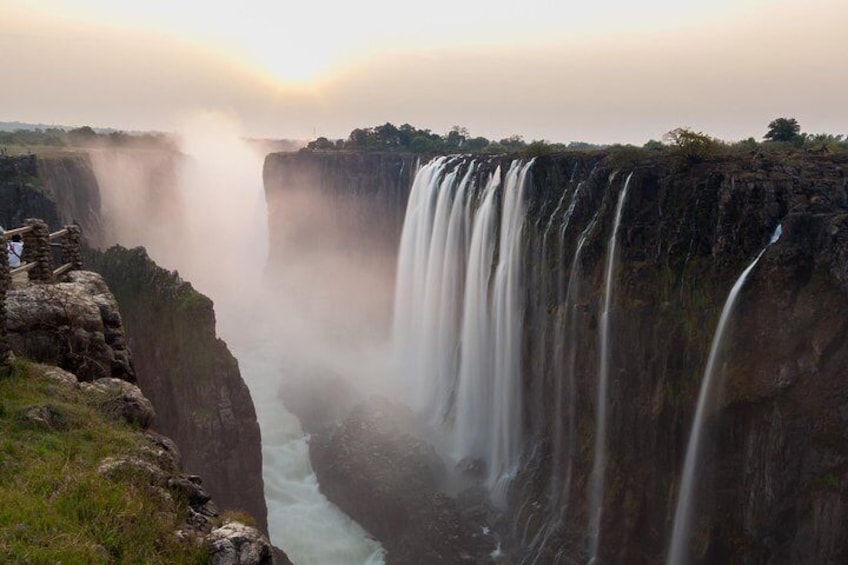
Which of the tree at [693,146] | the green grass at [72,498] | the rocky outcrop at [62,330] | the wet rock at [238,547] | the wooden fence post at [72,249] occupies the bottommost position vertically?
the wet rock at [238,547]

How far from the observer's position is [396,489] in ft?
94.9

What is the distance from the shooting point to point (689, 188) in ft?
69.7

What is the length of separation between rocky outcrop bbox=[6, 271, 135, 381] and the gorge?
46.6ft

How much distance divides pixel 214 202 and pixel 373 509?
7194 cm

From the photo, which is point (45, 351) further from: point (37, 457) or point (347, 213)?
point (347, 213)

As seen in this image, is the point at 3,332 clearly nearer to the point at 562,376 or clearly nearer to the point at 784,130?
the point at 562,376

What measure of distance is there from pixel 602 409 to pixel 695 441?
4.22 m

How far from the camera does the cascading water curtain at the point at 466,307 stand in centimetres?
3038

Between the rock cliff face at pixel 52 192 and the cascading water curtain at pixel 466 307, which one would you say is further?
the rock cliff face at pixel 52 192

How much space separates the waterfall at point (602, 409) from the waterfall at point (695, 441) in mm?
3277

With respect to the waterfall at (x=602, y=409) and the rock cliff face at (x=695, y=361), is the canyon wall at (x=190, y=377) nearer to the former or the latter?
the rock cliff face at (x=695, y=361)

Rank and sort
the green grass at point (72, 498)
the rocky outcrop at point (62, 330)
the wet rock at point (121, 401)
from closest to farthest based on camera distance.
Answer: the green grass at point (72, 498)
the wet rock at point (121, 401)
the rocky outcrop at point (62, 330)

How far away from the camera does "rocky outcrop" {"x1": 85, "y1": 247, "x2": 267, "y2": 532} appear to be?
24797mm

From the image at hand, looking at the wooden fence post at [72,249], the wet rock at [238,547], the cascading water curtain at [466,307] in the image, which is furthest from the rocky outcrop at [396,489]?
the wet rock at [238,547]
